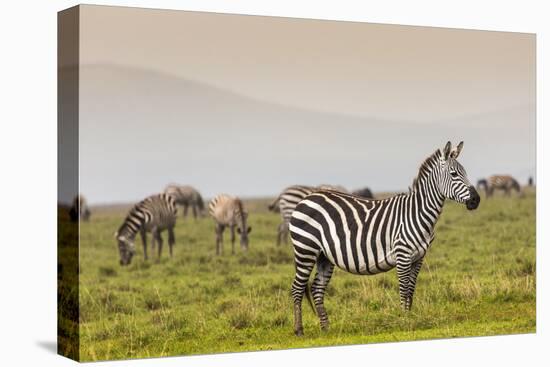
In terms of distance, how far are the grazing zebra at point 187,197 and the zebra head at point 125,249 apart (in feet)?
→ 3.13

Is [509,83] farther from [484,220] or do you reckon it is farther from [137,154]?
[137,154]

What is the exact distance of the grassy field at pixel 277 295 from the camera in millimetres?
15156

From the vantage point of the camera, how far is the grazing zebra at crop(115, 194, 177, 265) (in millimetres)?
17553

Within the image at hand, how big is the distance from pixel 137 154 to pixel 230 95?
150 cm

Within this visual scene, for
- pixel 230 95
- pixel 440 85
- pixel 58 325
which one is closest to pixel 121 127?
pixel 230 95

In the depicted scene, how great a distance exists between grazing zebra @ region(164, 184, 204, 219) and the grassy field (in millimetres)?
391

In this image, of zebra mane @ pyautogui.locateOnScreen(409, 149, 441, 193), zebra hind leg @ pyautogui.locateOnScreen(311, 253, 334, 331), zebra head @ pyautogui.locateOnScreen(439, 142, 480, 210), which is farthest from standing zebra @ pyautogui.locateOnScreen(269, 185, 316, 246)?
zebra head @ pyautogui.locateOnScreen(439, 142, 480, 210)

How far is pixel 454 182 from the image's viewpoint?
15969mm

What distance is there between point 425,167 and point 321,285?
6.92 ft

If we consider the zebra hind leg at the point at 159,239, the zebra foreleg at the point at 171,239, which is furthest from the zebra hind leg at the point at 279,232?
the zebra hind leg at the point at 159,239

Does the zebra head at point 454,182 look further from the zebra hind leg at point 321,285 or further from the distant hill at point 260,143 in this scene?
the zebra hind leg at point 321,285

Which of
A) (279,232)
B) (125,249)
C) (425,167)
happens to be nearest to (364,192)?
(425,167)

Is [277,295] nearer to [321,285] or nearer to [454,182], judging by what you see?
[321,285]

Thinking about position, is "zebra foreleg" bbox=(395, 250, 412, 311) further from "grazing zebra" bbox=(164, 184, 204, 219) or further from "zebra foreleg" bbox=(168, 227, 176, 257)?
"zebra foreleg" bbox=(168, 227, 176, 257)
